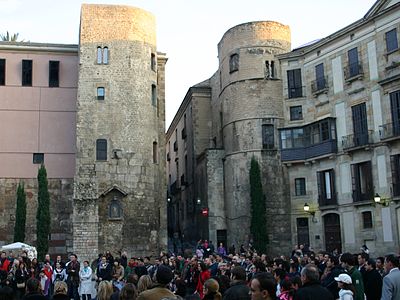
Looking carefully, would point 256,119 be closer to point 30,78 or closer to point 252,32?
point 252,32

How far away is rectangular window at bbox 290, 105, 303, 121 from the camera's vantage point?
38.5 metres

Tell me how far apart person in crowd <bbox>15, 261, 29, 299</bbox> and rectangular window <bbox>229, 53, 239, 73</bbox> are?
2425cm

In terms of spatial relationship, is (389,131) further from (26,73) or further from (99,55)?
(26,73)

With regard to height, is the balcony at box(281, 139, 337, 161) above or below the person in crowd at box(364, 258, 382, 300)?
above

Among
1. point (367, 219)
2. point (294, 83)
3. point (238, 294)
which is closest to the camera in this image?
point (238, 294)

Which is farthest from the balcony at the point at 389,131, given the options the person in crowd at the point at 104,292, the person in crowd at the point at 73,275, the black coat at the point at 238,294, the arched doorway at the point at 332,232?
the person in crowd at the point at 104,292

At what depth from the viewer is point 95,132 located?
34312 millimetres

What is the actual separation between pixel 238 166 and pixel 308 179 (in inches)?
195

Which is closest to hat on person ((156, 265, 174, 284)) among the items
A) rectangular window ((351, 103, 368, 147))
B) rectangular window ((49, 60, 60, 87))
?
rectangular window ((351, 103, 368, 147))

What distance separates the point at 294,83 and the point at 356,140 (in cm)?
772

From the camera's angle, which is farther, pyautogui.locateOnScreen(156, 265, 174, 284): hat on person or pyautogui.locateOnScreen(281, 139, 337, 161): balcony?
pyautogui.locateOnScreen(281, 139, 337, 161): balcony

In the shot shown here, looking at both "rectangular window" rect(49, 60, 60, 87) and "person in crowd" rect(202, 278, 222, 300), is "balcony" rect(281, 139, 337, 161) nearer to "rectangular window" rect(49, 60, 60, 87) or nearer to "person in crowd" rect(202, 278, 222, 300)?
"rectangular window" rect(49, 60, 60, 87)

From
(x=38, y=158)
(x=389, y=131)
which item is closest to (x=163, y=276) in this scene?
(x=389, y=131)

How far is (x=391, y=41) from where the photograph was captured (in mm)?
31562
